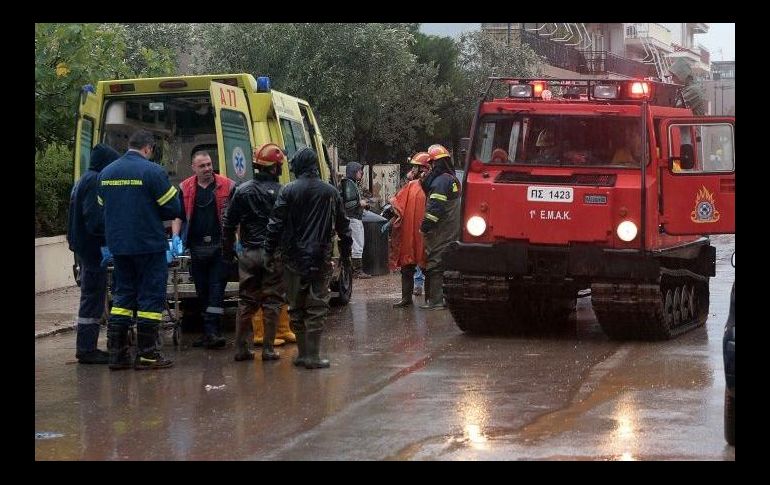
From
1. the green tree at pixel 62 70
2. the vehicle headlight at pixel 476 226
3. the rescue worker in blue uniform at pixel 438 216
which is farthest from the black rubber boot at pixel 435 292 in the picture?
the green tree at pixel 62 70

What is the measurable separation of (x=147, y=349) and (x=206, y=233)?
1498 mm

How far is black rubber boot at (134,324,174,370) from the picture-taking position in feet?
34.7

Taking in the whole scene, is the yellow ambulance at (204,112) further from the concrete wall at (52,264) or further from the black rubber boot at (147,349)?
the concrete wall at (52,264)

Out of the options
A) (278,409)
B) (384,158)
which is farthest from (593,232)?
(384,158)

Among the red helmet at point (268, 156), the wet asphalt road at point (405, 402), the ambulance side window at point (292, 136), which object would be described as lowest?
the wet asphalt road at point (405, 402)

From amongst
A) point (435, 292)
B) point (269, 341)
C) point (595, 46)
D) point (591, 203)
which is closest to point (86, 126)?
point (269, 341)

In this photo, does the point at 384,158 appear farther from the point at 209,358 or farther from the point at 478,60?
the point at 209,358

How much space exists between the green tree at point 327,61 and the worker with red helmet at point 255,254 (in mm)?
15452

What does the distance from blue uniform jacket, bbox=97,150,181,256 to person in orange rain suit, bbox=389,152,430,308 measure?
513cm

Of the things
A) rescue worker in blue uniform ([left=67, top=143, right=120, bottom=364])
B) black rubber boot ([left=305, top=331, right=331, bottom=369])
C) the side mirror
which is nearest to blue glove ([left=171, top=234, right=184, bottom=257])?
rescue worker in blue uniform ([left=67, top=143, right=120, bottom=364])

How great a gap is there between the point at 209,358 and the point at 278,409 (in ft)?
8.93

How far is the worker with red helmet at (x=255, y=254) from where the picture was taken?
11.1 meters

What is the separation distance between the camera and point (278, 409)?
28.6 ft
